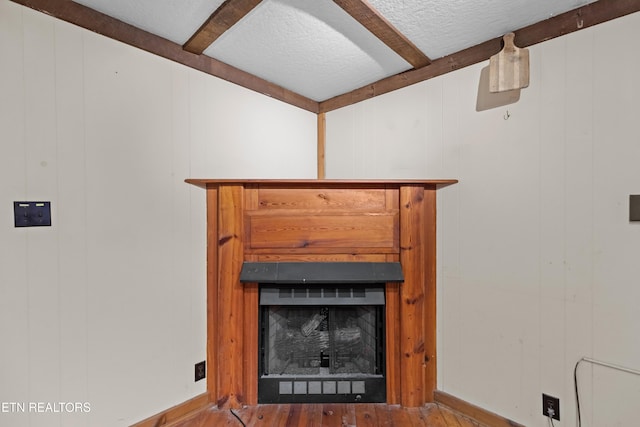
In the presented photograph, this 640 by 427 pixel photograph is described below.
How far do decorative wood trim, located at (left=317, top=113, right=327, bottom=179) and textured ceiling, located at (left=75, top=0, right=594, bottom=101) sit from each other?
52cm

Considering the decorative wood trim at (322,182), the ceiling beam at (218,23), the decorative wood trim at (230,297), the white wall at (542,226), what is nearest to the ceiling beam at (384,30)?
the white wall at (542,226)

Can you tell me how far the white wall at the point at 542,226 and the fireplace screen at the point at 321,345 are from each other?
1.48ft

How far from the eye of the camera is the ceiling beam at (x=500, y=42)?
1.31 metres

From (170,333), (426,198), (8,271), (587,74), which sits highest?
(587,74)

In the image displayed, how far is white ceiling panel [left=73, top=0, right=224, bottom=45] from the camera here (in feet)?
4.58

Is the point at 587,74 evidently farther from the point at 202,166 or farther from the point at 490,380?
the point at 202,166

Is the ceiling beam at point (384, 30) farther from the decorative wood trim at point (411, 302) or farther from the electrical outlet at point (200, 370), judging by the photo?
the electrical outlet at point (200, 370)

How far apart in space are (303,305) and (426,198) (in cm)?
105

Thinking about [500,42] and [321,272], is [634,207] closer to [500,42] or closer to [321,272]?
[500,42]

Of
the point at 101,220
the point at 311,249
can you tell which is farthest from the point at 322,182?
the point at 101,220

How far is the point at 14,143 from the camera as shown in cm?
125

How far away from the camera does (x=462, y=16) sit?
1.49 metres

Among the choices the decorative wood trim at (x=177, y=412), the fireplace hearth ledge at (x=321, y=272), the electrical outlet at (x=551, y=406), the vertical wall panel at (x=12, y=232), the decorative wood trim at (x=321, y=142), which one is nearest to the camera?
the vertical wall panel at (x=12, y=232)

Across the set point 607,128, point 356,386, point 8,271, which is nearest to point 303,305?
point 356,386
